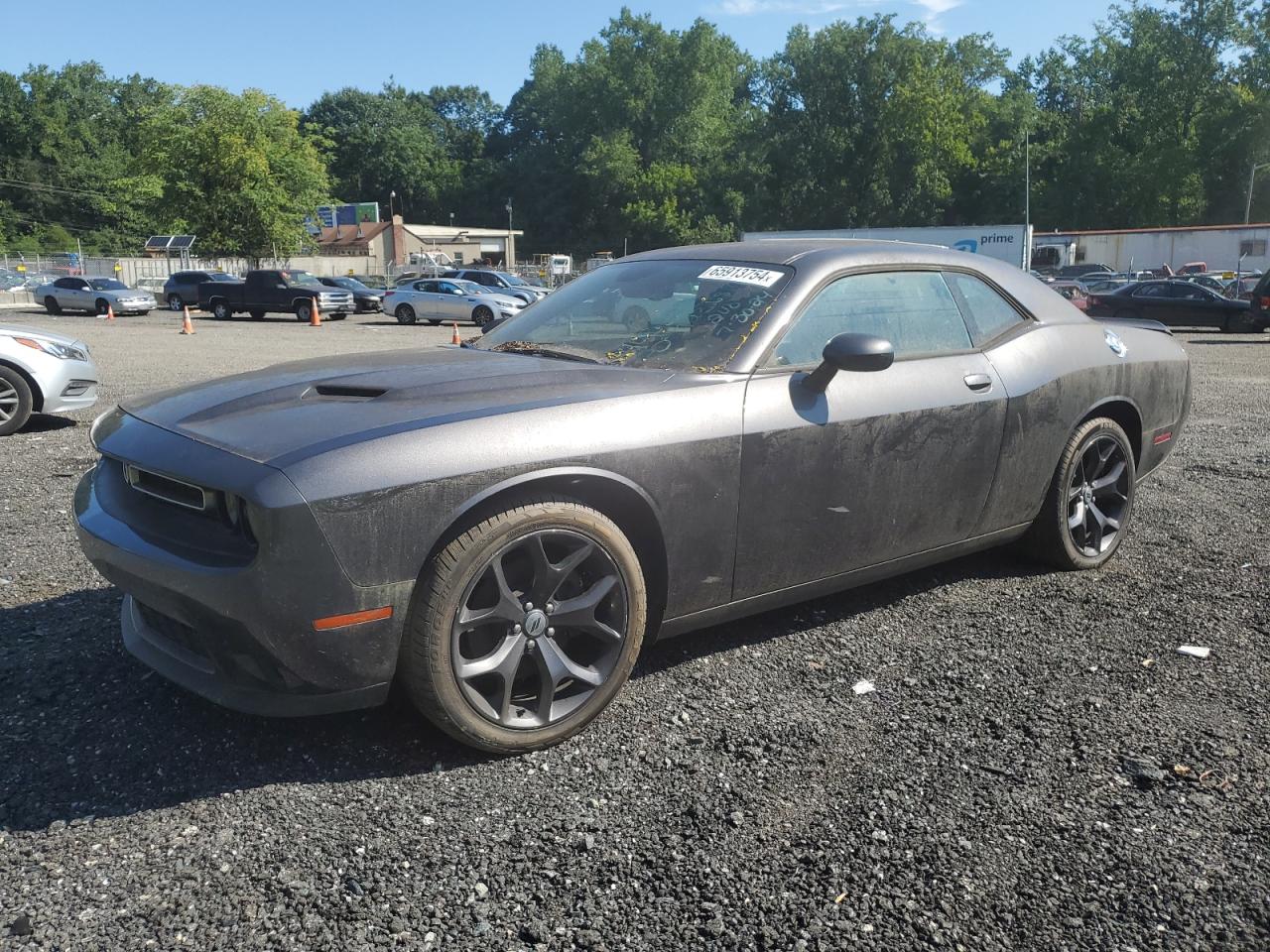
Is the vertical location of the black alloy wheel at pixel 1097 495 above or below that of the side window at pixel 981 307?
below

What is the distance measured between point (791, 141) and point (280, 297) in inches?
2342

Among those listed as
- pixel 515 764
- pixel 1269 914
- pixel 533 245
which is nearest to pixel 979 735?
pixel 1269 914

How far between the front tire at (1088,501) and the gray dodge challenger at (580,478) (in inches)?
1.1

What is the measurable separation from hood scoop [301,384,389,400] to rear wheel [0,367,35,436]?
6.45m

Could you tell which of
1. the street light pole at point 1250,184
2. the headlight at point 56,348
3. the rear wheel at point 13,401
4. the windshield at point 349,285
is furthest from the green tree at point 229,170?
the street light pole at point 1250,184

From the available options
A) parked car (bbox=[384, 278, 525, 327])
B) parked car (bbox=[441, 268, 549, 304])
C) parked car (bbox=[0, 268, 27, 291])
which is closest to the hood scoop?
parked car (bbox=[384, 278, 525, 327])

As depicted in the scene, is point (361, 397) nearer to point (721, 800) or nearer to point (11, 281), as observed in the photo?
point (721, 800)

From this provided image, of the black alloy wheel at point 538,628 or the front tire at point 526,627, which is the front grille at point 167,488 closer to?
the front tire at point 526,627

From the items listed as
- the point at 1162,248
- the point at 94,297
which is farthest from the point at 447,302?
the point at 1162,248

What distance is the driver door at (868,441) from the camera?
3.37 meters

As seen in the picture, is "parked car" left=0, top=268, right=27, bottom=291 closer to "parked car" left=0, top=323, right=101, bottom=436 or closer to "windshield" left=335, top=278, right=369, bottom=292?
"windshield" left=335, top=278, right=369, bottom=292

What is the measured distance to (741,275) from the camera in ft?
12.4

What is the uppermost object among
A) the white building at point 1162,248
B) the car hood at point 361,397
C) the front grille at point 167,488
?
the white building at point 1162,248

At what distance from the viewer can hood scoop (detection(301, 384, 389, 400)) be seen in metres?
3.10
